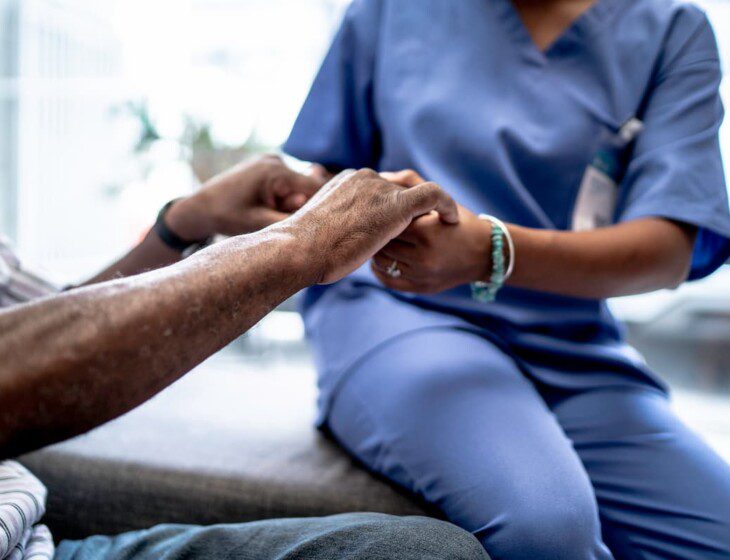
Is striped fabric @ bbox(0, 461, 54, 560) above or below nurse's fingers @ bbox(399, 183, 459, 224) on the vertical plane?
below

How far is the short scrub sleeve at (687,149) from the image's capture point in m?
0.93

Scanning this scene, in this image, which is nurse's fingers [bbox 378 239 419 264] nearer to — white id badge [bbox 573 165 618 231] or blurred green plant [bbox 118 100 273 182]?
A: white id badge [bbox 573 165 618 231]

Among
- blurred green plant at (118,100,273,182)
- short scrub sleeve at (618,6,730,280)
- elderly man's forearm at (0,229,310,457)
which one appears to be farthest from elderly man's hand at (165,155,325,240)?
blurred green plant at (118,100,273,182)

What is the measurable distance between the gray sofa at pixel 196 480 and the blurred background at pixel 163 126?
1.16 m

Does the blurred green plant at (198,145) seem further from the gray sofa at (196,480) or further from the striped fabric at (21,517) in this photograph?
the striped fabric at (21,517)

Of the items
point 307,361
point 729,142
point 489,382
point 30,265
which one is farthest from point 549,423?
point 307,361

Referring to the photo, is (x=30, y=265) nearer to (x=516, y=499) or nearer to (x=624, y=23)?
(x=516, y=499)

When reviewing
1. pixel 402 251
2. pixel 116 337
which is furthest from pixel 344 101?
pixel 116 337

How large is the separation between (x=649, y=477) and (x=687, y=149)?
49 centimetres

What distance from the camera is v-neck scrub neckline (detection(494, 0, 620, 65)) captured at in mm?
1024

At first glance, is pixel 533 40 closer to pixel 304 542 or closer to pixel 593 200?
pixel 593 200

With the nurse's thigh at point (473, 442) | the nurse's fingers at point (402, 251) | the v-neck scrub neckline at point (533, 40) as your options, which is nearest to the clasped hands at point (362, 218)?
the nurse's fingers at point (402, 251)

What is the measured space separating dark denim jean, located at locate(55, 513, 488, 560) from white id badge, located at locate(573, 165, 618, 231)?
0.56 m

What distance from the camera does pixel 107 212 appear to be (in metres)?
3.23
